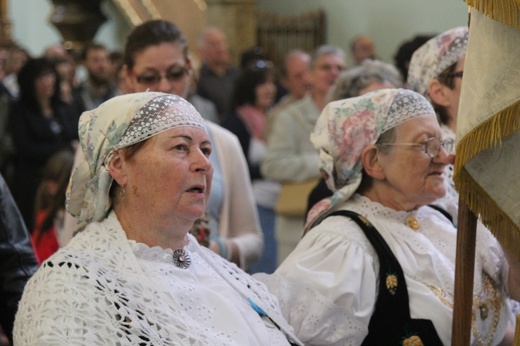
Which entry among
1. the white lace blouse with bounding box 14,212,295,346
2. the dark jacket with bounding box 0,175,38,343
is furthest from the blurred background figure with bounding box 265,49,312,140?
the white lace blouse with bounding box 14,212,295,346

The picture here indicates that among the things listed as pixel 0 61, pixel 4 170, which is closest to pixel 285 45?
pixel 0 61

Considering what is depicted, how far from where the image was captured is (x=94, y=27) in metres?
12.7

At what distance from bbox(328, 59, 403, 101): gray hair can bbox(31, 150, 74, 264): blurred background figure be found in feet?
5.07

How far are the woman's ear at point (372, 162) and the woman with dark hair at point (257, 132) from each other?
3930 mm

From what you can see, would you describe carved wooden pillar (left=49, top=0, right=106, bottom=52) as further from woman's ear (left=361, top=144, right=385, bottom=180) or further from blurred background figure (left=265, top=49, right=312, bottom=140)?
woman's ear (left=361, top=144, right=385, bottom=180)

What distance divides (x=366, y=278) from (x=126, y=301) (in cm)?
92

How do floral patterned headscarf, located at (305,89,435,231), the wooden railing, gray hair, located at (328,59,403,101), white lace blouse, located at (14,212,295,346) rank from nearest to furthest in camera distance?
white lace blouse, located at (14,212,295,346) < floral patterned headscarf, located at (305,89,435,231) < gray hair, located at (328,59,403,101) < the wooden railing

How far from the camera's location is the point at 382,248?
11.6 feet

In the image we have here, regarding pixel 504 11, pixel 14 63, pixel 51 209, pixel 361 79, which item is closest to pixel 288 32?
pixel 14 63

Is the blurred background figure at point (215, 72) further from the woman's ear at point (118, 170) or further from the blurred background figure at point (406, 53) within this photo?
the woman's ear at point (118, 170)

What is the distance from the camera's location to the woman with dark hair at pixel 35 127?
782 cm

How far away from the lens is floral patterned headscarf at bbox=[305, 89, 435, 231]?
11.9ft

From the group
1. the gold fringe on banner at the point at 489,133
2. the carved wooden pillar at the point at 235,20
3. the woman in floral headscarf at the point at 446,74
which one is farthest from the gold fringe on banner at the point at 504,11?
the carved wooden pillar at the point at 235,20

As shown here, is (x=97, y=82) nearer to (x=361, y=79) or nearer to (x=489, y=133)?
(x=361, y=79)
